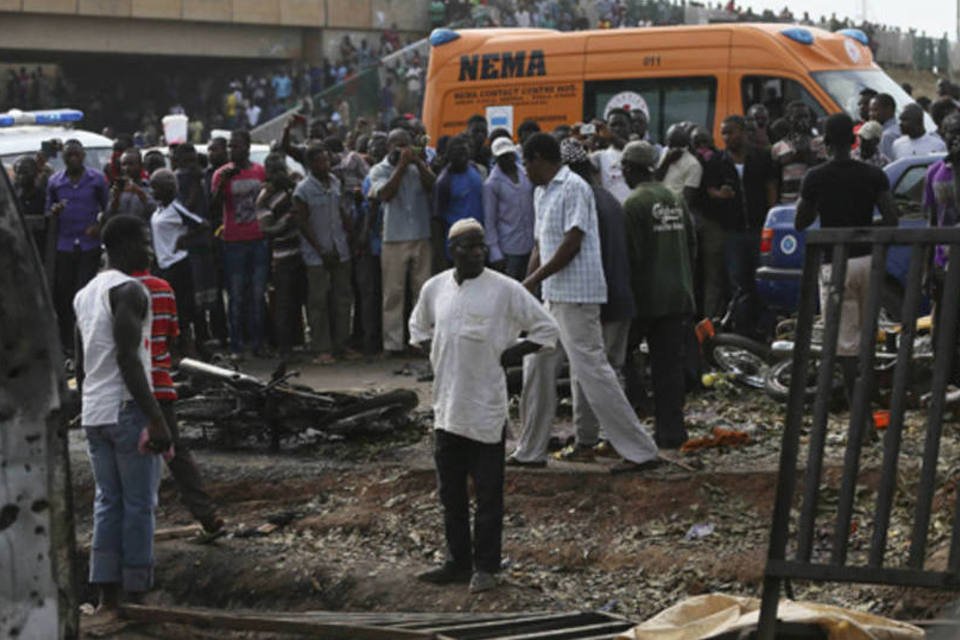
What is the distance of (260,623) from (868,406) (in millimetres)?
3288

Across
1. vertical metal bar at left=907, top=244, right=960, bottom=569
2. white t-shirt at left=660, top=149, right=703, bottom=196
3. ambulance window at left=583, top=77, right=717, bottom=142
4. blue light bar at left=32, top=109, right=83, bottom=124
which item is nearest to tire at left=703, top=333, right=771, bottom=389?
white t-shirt at left=660, top=149, right=703, bottom=196

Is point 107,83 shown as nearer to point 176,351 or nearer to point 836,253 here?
point 176,351

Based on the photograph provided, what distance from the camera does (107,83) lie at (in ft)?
151

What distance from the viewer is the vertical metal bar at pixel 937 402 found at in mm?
6027

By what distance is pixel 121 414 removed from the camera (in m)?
8.73

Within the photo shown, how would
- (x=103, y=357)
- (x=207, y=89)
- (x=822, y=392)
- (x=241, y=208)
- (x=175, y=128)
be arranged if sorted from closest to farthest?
1. (x=822, y=392)
2. (x=103, y=357)
3. (x=241, y=208)
4. (x=175, y=128)
5. (x=207, y=89)

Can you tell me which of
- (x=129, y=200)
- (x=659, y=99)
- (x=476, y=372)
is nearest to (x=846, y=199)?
(x=476, y=372)

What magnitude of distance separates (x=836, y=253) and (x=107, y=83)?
41.5 metres

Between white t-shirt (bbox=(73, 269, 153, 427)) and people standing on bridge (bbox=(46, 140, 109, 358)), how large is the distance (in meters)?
7.98

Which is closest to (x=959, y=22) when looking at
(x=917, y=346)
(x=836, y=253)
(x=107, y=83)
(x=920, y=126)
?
(x=920, y=126)

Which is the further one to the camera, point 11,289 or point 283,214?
point 283,214

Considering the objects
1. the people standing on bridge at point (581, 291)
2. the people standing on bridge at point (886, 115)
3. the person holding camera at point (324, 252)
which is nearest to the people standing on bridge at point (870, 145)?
the people standing on bridge at point (886, 115)

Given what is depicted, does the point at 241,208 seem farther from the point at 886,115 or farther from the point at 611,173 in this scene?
the point at 886,115

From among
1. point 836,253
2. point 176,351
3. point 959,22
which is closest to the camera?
point 836,253
